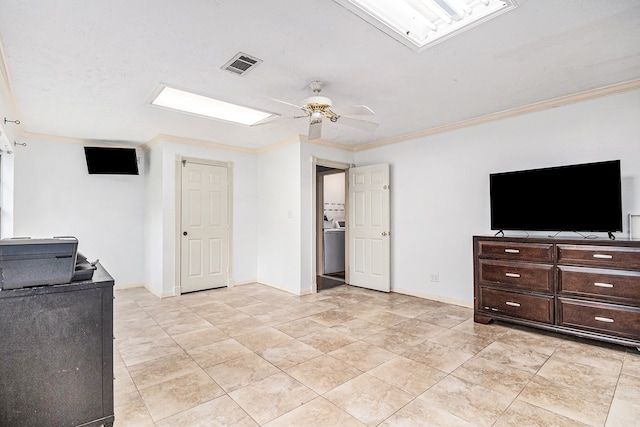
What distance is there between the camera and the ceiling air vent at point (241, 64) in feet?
8.14

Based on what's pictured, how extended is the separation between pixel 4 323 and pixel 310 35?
92.1 inches

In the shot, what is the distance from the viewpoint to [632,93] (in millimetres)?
3049

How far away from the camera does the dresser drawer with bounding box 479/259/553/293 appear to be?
10.3 feet

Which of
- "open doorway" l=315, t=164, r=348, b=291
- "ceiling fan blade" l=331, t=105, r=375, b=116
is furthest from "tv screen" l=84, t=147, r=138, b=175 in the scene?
"ceiling fan blade" l=331, t=105, r=375, b=116

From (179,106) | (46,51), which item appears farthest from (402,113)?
(46,51)

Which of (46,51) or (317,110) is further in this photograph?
(317,110)

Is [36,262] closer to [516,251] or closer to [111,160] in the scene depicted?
[516,251]

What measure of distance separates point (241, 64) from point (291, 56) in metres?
0.43

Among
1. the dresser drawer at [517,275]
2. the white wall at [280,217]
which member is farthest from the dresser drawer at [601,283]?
the white wall at [280,217]

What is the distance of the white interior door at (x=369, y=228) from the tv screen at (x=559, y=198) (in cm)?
166

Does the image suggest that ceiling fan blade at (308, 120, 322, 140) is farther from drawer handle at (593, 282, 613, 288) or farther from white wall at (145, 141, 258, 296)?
drawer handle at (593, 282, 613, 288)

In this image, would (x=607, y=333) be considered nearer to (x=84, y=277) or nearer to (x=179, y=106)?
(x=84, y=277)

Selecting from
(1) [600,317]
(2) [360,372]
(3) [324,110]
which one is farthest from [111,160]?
(1) [600,317]

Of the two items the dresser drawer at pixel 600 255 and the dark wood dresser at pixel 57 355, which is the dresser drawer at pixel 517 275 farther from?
the dark wood dresser at pixel 57 355
